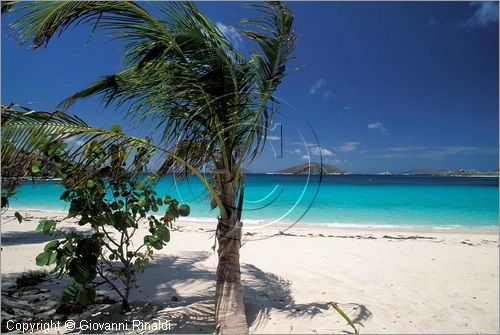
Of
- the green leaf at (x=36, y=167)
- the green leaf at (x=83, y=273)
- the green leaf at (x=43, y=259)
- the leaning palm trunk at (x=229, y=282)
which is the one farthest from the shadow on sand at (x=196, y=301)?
the green leaf at (x=36, y=167)

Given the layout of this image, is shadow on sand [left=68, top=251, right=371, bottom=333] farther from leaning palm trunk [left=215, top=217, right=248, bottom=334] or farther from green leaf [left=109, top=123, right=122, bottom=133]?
green leaf [left=109, top=123, right=122, bottom=133]

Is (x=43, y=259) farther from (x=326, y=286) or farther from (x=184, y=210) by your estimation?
(x=326, y=286)

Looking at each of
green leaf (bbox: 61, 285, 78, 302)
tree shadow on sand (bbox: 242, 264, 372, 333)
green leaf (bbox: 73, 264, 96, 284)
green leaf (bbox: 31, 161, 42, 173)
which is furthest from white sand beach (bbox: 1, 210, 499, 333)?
green leaf (bbox: 31, 161, 42, 173)

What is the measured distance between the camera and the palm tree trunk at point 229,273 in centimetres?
315

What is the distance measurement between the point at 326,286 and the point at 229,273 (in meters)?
1.98

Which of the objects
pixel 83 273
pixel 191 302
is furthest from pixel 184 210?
pixel 191 302

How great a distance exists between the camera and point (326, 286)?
15.0 feet

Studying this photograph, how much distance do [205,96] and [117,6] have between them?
3.70 ft

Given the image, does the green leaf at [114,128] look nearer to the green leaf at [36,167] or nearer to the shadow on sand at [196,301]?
the green leaf at [36,167]

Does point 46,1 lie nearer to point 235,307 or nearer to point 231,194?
point 231,194

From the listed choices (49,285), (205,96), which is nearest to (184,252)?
(49,285)

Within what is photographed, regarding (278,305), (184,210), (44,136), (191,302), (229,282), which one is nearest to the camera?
(44,136)

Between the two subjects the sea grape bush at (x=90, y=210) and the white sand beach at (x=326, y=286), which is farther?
the white sand beach at (x=326, y=286)

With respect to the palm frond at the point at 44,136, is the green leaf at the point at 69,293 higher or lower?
lower
